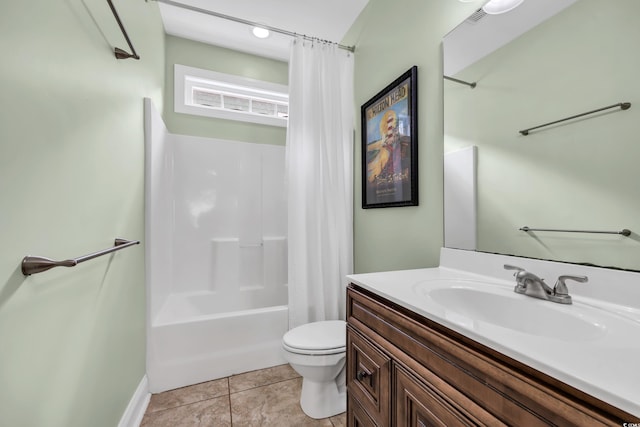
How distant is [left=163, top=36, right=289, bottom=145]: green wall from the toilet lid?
1.82 meters

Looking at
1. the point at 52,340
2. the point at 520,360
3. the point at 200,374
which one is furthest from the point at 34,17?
the point at 200,374

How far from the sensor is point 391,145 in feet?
5.40

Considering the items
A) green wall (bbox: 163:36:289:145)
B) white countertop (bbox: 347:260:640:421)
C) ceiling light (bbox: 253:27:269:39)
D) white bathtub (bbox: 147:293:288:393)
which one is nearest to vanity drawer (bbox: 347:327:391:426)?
white countertop (bbox: 347:260:640:421)

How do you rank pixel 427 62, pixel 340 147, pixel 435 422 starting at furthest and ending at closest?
pixel 340 147 < pixel 427 62 < pixel 435 422

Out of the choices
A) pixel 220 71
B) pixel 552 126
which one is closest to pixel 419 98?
pixel 552 126

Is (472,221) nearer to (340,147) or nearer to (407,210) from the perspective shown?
(407,210)

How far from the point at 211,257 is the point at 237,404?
49.7 inches

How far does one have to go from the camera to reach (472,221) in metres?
1.16

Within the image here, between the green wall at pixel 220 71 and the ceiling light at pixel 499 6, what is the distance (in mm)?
1921

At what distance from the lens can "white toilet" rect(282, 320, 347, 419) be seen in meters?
1.37

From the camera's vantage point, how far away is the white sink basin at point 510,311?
0.66 meters

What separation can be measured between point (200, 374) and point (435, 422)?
1609mm

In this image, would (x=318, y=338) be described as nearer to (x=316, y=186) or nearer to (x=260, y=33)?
(x=316, y=186)

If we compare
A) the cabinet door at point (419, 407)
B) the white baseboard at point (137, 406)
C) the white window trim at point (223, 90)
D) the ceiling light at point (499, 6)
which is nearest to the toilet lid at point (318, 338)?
the cabinet door at point (419, 407)
